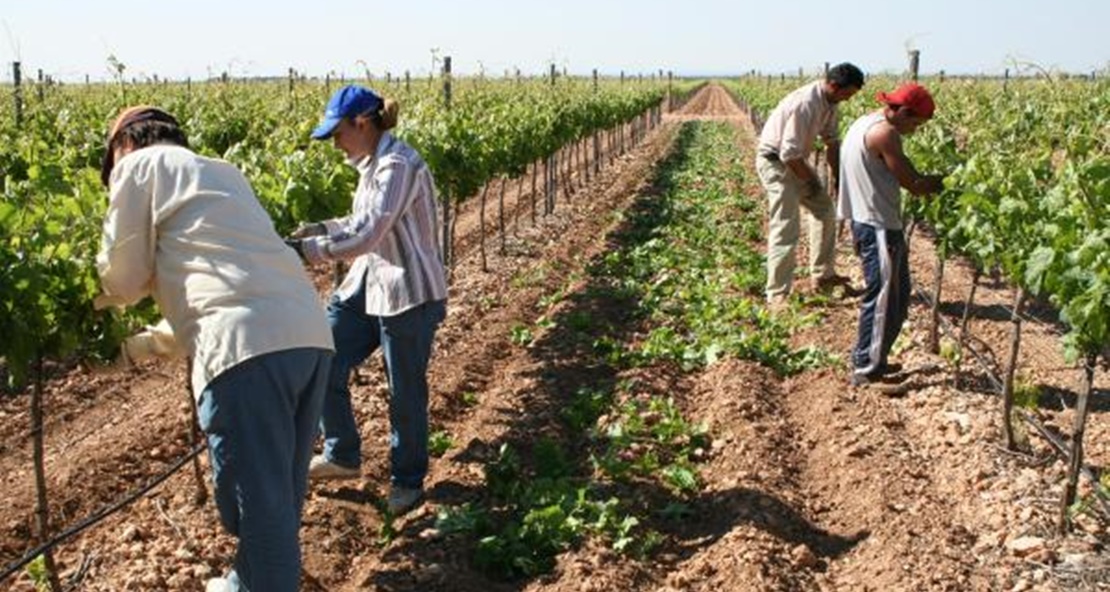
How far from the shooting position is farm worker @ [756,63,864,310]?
827 centimetres

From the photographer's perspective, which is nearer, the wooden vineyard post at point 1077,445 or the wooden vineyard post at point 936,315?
the wooden vineyard post at point 1077,445

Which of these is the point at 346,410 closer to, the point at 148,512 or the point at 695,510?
the point at 148,512

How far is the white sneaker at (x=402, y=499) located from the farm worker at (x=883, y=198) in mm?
3073

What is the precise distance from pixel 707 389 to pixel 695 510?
6.20 feet

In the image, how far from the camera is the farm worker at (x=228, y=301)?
10.6ft

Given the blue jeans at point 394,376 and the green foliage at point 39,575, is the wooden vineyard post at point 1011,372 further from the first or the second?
the green foliage at point 39,575

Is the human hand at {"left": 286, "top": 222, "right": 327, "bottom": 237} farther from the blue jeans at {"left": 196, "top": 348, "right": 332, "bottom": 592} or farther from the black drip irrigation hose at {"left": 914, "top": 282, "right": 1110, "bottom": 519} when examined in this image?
the black drip irrigation hose at {"left": 914, "top": 282, "right": 1110, "bottom": 519}

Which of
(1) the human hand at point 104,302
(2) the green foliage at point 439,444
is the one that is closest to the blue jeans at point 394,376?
(2) the green foliage at point 439,444

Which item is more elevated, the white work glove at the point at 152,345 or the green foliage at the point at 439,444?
the white work glove at the point at 152,345

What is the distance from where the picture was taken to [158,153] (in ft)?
10.6

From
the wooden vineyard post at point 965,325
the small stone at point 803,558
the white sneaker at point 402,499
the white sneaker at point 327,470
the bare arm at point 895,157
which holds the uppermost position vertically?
the bare arm at point 895,157

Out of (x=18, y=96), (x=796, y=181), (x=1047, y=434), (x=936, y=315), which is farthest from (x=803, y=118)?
(x=18, y=96)

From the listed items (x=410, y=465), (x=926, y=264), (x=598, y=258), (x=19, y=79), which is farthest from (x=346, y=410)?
(x=19, y=79)

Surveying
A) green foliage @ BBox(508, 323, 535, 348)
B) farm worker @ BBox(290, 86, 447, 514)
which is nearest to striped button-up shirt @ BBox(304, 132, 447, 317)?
farm worker @ BBox(290, 86, 447, 514)
